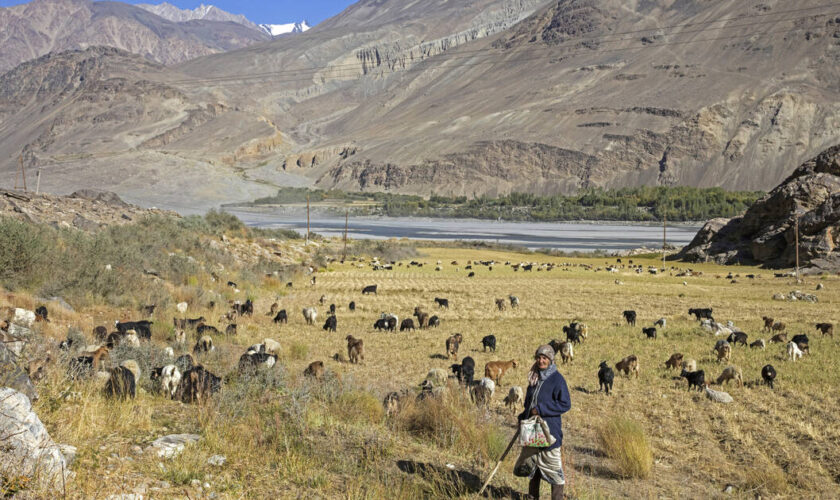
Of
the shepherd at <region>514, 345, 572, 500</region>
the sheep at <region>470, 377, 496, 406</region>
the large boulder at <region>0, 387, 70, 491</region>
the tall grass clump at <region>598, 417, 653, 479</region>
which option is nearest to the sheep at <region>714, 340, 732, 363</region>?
the sheep at <region>470, 377, 496, 406</region>

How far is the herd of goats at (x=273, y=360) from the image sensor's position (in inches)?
360

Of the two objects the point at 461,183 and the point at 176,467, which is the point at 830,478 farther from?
the point at 461,183

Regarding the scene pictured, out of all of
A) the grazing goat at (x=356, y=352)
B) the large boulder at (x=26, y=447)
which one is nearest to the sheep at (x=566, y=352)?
the grazing goat at (x=356, y=352)

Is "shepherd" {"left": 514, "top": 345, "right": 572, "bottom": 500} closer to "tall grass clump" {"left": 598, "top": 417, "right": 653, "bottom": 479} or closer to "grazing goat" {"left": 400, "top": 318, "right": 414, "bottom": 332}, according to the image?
"tall grass clump" {"left": 598, "top": 417, "right": 653, "bottom": 479}

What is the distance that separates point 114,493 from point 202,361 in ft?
24.8

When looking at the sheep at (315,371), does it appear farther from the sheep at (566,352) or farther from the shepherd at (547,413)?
the sheep at (566,352)

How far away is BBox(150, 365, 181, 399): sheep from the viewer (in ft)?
30.7

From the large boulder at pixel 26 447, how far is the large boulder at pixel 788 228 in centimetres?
5850

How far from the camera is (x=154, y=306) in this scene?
1912 centimetres

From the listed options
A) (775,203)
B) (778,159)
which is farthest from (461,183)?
(775,203)

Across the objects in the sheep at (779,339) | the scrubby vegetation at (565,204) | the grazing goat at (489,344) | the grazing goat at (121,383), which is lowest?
the grazing goat at (489,344)

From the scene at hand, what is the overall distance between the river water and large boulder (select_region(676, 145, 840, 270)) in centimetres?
2278

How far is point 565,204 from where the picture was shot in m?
163

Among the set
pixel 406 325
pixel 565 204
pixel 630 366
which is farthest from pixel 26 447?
pixel 565 204
